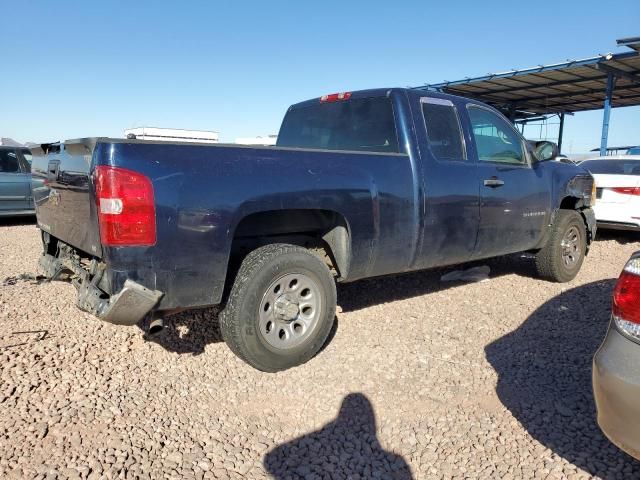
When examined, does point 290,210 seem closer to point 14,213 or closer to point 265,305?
point 265,305

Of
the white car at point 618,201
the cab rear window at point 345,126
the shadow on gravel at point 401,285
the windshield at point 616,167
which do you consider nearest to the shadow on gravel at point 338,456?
the shadow on gravel at point 401,285

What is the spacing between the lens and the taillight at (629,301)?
6.53ft

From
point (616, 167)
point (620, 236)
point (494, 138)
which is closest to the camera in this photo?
point (494, 138)

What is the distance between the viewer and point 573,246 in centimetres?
585

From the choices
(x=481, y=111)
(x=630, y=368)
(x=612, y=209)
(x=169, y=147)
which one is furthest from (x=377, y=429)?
(x=612, y=209)

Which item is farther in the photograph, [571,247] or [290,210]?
[571,247]

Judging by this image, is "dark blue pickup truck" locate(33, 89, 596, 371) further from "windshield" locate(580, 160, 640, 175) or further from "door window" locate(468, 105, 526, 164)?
"windshield" locate(580, 160, 640, 175)

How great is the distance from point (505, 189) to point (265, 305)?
2.74 m

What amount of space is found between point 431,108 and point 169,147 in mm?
2480

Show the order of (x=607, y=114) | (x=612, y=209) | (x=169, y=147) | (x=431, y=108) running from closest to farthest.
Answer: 1. (x=169, y=147)
2. (x=431, y=108)
3. (x=612, y=209)
4. (x=607, y=114)

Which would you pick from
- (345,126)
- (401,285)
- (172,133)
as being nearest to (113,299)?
(345,126)

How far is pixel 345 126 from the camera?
14.7 feet

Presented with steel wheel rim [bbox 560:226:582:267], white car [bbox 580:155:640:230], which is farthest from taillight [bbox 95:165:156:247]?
white car [bbox 580:155:640:230]

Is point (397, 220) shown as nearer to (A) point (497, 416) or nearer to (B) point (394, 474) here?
(A) point (497, 416)
